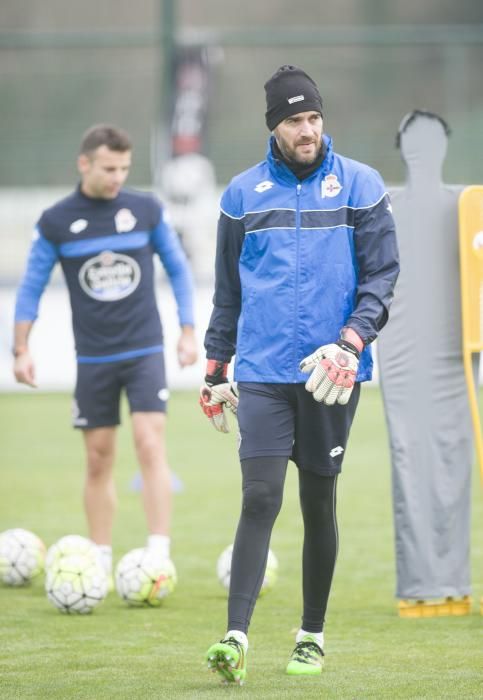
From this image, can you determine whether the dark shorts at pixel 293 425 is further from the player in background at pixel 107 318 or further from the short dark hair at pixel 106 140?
the short dark hair at pixel 106 140

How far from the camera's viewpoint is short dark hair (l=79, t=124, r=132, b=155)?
6680 millimetres

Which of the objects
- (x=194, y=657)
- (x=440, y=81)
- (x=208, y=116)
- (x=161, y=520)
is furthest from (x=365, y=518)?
(x=440, y=81)

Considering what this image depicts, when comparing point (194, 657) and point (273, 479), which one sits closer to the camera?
point (273, 479)

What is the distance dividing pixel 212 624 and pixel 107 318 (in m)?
1.73

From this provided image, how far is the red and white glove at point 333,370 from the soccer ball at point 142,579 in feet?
6.26

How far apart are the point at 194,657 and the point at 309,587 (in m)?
0.56

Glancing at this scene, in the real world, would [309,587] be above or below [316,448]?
below

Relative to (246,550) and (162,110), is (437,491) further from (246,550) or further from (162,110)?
(162,110)

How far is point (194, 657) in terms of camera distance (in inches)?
203

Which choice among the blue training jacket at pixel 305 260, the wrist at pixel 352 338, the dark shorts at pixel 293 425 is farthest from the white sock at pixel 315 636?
the wrist at pixel 352 338

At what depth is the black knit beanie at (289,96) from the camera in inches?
187

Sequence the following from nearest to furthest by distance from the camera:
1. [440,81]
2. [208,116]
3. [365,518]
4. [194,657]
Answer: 1. [194,657]
2. [365,518]
3. [208,116]
4. [440,81]

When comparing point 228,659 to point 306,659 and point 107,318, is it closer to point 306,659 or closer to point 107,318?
point 306,659

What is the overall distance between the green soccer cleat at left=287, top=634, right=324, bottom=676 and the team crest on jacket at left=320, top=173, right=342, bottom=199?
1.61 meters
